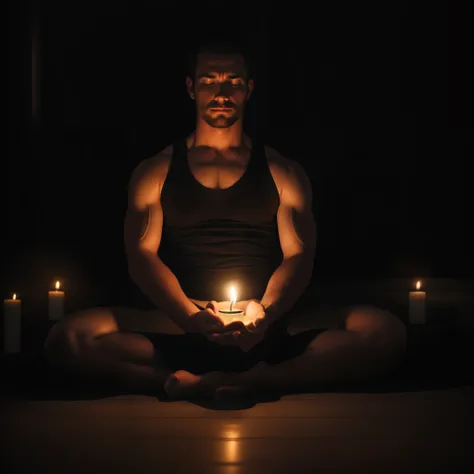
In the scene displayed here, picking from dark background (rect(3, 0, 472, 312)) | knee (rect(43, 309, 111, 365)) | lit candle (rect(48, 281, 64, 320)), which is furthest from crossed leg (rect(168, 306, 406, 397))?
dark background (rect(3, 0, 472, 312))

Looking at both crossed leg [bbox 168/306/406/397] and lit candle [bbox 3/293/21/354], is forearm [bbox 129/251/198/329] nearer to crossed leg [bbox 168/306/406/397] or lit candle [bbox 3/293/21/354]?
crossed leg [bbox 168/306/406/397]

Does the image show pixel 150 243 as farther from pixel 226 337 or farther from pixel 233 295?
pixel 226 337

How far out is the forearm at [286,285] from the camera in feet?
14.8

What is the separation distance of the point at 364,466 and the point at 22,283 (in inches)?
149

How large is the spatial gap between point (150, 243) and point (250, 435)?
1304mm

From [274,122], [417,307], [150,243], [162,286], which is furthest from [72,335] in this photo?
[274,122]

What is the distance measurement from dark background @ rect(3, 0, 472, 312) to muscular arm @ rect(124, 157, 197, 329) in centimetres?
181

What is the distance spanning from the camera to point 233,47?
4.69 meters

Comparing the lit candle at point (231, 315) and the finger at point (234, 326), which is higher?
the lit candle at point (231, 315)

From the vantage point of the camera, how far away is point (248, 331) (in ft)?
14.1

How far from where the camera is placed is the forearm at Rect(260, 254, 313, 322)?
4.52m

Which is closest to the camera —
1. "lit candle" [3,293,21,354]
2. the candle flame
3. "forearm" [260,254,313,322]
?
the candle flame

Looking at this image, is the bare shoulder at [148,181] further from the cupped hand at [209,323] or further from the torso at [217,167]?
the cupped hand at [209,323]

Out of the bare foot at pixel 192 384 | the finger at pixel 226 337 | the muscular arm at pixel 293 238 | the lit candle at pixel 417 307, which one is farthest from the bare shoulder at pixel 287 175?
the lit candle at pixel 417 307
